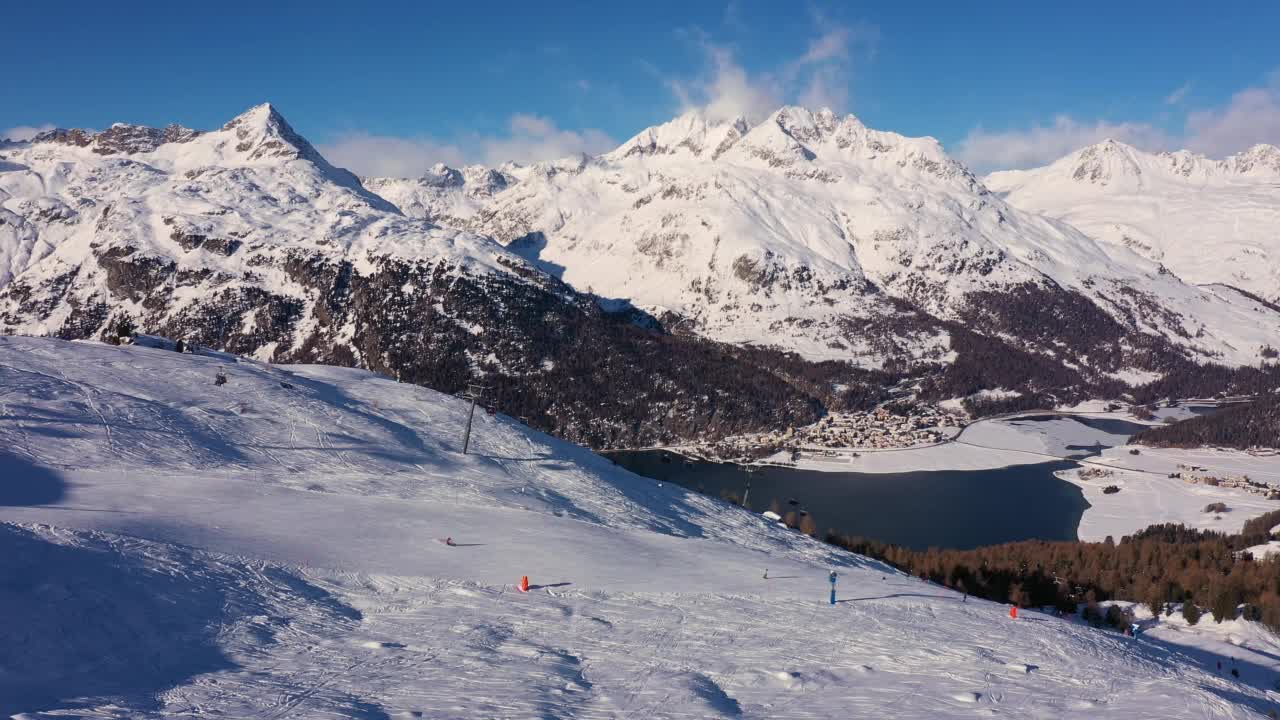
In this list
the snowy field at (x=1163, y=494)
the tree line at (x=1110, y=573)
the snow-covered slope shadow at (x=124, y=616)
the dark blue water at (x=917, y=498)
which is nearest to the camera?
the snow-covered slope shadow at (x=124, y=616)

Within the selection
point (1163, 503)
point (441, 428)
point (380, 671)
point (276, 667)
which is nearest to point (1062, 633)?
point (380, 671)

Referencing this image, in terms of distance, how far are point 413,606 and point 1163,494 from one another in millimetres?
173759

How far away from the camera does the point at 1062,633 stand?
2755 cm

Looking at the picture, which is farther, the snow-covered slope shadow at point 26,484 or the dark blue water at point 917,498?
the dark blue water at point 917,498

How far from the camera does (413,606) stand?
67.2 ft

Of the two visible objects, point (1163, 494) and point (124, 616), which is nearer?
point (124, 616)

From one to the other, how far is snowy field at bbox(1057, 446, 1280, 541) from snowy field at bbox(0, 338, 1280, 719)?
118478mm

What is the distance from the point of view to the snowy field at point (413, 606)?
50.2 feet

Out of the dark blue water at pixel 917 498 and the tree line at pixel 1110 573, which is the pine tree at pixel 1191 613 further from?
the dark blue water at pixel 917 498

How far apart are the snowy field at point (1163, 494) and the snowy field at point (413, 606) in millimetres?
118478

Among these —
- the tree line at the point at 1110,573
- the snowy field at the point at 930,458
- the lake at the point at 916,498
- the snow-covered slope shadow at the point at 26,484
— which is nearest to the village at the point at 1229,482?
the lake at the point at 916,498

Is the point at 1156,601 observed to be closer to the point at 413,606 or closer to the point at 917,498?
the point at 413,606

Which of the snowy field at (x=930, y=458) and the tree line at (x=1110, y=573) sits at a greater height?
the snowy field at (x=930, y=458)

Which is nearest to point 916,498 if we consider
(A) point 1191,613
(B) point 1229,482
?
(B) point 1229,482
